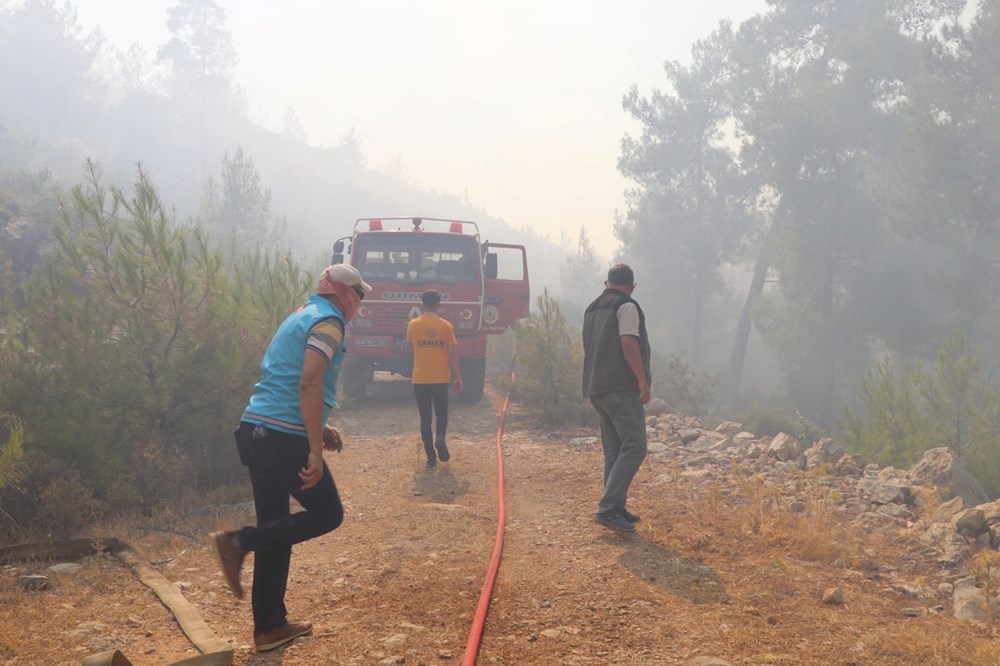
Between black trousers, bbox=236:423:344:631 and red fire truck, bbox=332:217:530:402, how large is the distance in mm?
8491

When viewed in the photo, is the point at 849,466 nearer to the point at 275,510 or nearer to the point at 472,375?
the point at 472,375

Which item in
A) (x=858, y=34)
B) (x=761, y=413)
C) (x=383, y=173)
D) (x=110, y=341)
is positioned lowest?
(x=761, y=413)

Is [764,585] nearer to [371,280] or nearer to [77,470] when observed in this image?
[77,470]

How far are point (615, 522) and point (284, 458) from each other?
9.81 ft

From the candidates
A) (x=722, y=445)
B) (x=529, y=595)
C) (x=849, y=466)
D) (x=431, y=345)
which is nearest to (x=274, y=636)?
(x=529, y=595)

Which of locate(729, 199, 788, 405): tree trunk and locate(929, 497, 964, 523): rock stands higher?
locate(729, 199, 788, 405): tree trunk

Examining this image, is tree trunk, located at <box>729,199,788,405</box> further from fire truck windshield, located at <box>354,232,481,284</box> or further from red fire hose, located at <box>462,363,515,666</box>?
red fire hose, located at <box>462,363,515,666</box>

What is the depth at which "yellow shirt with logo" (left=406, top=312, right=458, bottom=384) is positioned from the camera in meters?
7.91

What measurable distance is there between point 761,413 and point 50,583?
1422 centimetres

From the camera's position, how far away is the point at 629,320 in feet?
18.8

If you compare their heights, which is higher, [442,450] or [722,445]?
[442,450]

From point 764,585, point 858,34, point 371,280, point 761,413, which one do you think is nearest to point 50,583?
point 764,585

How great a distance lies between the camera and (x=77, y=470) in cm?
628

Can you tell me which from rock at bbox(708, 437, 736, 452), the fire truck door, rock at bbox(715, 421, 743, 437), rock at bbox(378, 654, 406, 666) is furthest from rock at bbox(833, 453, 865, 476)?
rock at bbox(378, 654, 406, 666)
